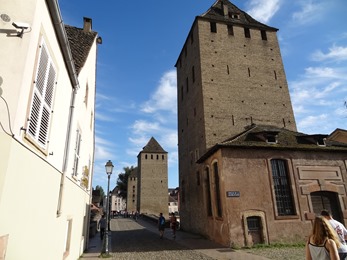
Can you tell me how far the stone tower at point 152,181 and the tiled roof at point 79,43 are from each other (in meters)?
50.6

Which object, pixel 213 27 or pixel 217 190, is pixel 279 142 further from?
pixel 213 27

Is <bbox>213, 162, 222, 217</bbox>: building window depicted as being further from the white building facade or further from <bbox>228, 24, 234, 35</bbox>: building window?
<bbox>228, 24, 234, 35</bbox>: building window

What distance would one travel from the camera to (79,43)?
9.16 metres

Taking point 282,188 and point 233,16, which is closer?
point 282,188

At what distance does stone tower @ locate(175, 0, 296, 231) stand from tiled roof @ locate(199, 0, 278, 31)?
10cm

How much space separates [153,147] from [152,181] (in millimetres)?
9062

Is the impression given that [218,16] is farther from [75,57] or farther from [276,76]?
[75,57]

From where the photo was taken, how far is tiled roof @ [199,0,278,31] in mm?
24638

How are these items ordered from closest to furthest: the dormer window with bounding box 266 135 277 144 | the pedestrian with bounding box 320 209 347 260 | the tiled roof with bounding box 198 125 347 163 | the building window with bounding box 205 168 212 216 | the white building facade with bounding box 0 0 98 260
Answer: the white building facade with bounding box 0 0 98 260, the pedestrian with bounding box 320 209 347 260, the tiled roof with bounding box 198 125 347 163, the dormer window with bounding box 266 135 277 144, the building window with bounding box 205 168 212 216

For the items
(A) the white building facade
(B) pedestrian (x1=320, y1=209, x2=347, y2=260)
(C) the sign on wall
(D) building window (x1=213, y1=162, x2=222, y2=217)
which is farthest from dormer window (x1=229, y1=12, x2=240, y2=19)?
(B) pedestrian (x1=320, y1=209, x2=347, y2=260)

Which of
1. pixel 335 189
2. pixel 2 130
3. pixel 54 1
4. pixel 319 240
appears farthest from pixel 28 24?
pixel 335 189

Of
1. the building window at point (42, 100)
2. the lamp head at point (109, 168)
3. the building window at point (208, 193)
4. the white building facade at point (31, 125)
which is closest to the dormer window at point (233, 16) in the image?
the building window at point (208, 193)

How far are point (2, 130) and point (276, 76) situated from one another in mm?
24164

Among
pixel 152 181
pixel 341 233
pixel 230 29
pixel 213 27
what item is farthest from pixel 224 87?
pixel 152 181
